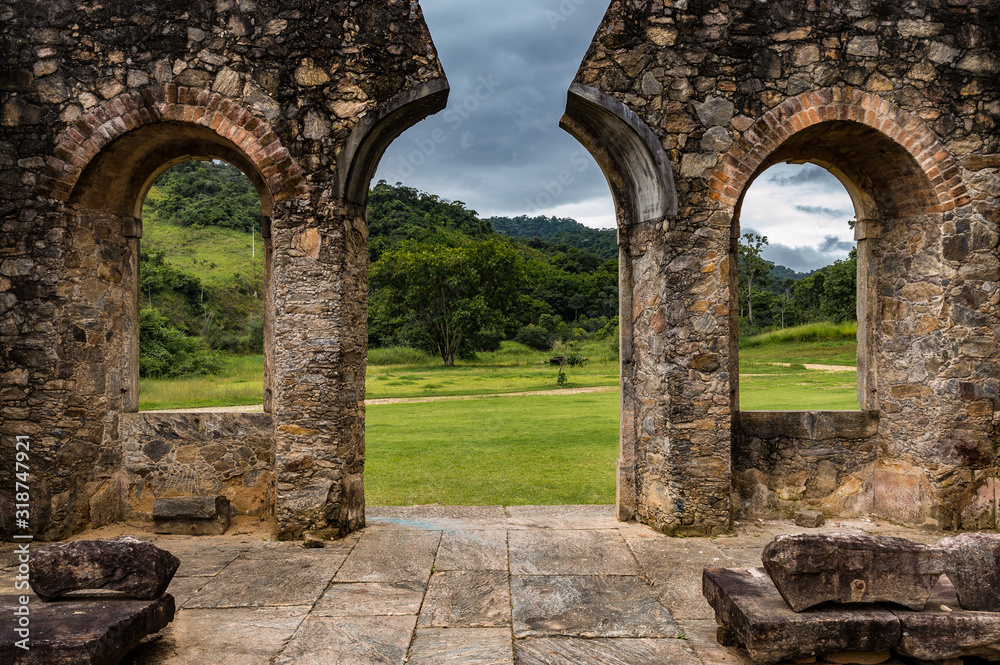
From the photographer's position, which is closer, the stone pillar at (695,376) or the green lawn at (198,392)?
the stone pillar at (695,376)

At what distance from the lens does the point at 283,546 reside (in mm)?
5512

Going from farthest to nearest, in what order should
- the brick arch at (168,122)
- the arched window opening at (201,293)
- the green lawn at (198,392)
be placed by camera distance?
the arched window opening at (201,293) < the green lawn at (198,392) < the brick arch at (168,122)

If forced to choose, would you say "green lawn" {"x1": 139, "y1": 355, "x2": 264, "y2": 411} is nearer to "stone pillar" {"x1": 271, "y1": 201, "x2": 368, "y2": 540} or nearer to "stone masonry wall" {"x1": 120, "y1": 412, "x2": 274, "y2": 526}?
"stone masonry wall" {"x1": 120, "y1": 412, "x2": 274, "y2": 526}

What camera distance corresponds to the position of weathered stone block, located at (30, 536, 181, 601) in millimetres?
3500

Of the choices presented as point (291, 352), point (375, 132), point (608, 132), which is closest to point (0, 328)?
point (291, 352)

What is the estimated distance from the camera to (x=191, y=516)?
591 centimetres

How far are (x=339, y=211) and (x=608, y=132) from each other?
273cm

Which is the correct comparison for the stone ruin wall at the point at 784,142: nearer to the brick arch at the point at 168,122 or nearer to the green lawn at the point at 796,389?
the brick arch at the point at 168,122

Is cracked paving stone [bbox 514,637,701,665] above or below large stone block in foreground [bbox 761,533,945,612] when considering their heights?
below

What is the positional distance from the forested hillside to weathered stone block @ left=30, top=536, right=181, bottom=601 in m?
15.4

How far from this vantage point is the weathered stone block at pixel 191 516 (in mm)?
5902

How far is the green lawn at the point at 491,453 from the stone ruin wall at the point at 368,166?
2033mm

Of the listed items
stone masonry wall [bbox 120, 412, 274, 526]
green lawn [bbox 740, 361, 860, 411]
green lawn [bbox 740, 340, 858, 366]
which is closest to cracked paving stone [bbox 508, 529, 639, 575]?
stone masonry wall [bbox 120, 412, 274, 526]

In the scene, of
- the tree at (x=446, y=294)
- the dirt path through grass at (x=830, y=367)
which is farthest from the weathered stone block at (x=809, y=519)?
the tree at (x=446, y=294)
